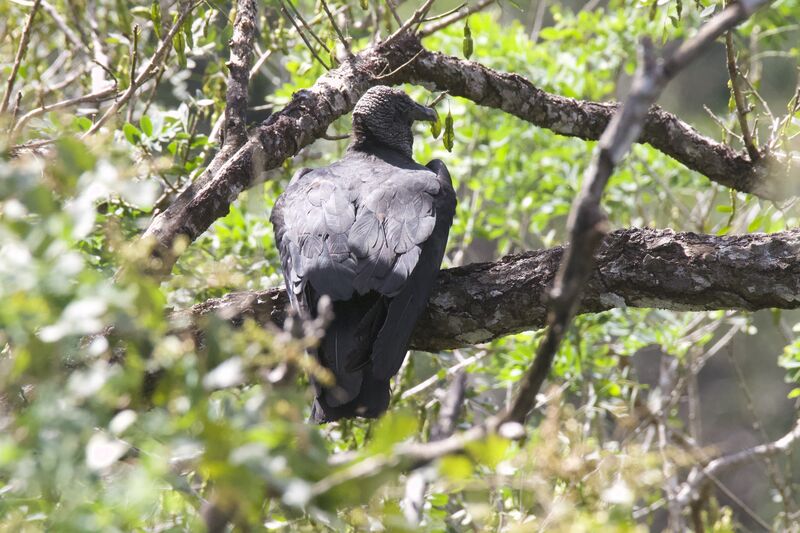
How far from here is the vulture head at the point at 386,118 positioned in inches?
179

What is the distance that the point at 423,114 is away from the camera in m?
4.57

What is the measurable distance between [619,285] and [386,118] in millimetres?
1988

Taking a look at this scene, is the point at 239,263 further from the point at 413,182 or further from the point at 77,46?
the point at 77,46

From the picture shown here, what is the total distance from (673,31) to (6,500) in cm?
565

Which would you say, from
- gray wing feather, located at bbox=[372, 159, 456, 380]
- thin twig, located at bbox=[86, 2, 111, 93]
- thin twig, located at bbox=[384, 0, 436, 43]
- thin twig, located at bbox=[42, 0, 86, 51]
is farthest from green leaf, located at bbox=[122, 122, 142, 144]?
thin twig, located at bbox=[42, 0, 86, 51]

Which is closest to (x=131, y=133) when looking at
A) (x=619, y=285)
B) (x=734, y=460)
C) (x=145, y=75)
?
(x=145, y=75)

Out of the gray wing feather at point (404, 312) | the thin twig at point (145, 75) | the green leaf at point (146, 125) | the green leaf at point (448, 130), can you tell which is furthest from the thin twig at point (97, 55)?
the gray wing feather at point (404, 312)

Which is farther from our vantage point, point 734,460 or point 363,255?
point 734,460

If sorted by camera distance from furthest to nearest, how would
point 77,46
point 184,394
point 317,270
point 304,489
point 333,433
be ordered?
point 77,46 → point 333,433 → point 317,270 → point 184,394 → point 304,489

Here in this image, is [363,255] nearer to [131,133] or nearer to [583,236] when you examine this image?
[131,133]

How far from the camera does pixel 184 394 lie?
1321 mm

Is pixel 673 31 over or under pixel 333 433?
over

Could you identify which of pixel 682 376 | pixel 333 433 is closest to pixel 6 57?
pixel 333 433

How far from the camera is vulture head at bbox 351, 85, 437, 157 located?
454cm
